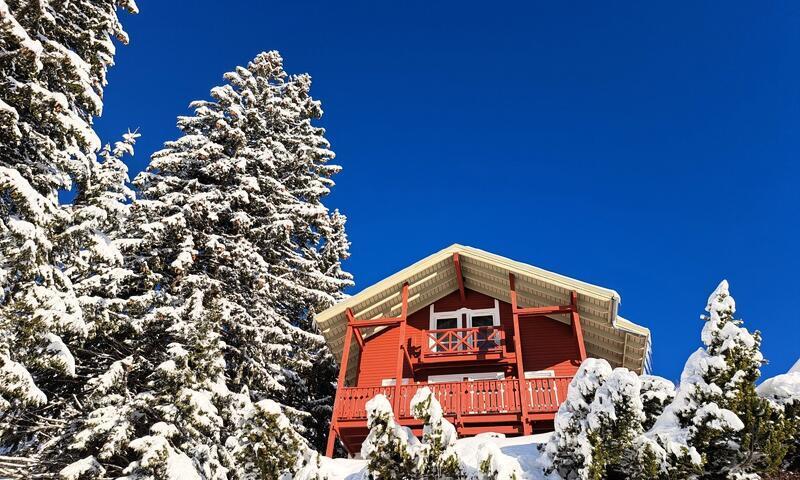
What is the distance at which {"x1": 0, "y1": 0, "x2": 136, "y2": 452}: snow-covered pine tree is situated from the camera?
1027 cm

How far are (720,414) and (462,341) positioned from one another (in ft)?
35.2

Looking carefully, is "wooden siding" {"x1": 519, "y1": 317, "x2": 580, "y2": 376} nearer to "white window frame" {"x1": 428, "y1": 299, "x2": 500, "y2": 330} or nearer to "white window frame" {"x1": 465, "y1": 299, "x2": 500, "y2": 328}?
"white window frame" {"x1": 465, "y1": 299, "x2": 500, "y2": 328}

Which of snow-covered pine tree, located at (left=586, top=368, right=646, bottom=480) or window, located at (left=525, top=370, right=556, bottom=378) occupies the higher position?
window, located at (left=525, top=370, right=556, bottom=378)

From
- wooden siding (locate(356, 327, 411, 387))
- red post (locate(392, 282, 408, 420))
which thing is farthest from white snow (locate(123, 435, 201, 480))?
wooden siding (locate(356, 327, 411, 387))

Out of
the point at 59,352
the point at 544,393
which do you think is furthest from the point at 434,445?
the point at 59,352

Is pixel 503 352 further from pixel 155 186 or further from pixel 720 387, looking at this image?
pixel 155 186

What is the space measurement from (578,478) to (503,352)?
9.22 meters

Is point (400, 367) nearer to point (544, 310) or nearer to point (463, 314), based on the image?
point (463, 314)

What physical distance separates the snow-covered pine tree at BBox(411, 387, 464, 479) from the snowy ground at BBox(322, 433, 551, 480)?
0.49 metres

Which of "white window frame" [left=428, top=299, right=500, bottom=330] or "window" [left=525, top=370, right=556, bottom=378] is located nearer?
"window" [left=525, top=370, right=556, bottom=378]

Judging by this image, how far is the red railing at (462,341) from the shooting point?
712 inches

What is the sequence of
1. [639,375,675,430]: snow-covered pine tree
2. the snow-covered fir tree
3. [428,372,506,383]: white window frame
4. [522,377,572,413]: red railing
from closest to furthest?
[639,375,675,430]: snow-covered pine tree → the snow-covered fir tree → [522,377,572,413]: red railing → [428,372,506,383]: white window frame

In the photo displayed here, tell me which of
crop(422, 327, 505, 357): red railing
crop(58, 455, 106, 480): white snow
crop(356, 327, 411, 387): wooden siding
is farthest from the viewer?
crop(356, 327, 411, 387): wooden siding

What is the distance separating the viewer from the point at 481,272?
19.6 meters
